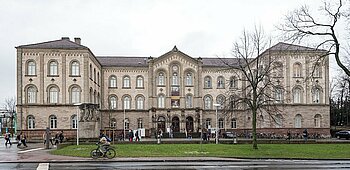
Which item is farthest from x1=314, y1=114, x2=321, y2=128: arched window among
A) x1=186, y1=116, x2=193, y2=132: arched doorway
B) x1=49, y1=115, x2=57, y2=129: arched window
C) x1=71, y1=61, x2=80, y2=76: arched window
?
x1=49, y1=115, x2=57, y2=129: arched window

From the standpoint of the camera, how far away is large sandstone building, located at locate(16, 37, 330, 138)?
6862cm

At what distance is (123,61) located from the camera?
283 feet

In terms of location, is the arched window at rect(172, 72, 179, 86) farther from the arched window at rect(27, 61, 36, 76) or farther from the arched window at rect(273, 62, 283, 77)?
the arched window at rect(27, 61, 36, 76)

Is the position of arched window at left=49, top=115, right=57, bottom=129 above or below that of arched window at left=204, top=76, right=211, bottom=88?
below

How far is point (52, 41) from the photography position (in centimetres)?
7081

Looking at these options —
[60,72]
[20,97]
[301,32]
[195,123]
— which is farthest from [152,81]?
[301,32]

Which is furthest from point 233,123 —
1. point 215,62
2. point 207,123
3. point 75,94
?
Answer: point 75,94

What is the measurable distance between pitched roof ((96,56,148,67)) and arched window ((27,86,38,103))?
1700cm

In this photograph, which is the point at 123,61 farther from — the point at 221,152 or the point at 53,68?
the point at 221,152

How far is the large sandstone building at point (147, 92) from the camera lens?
68625 millimetres

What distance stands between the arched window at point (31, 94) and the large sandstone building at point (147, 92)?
0.37 feet

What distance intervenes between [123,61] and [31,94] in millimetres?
21781

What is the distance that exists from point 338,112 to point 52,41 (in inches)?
2237

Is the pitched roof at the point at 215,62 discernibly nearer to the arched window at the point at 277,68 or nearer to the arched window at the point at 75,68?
the arched window at the point at 277,68
